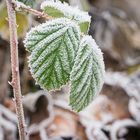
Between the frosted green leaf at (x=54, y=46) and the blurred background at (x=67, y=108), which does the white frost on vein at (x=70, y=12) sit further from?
the blurred background at (x=67, y=108)

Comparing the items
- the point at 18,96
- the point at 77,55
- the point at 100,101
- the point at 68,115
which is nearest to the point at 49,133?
the point at 68,115

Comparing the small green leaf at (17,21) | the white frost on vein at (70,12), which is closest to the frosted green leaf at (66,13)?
the white frost on vein at (70,12)

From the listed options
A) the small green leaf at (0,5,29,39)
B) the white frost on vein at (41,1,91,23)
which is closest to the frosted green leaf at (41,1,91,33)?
the white frost on vein at (41,1,91,23)

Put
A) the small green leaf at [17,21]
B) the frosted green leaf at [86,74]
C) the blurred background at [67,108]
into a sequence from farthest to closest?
the blurred background at [67,108]
the small green leaf at [17,21]
the frosted green leaf at [86,74]

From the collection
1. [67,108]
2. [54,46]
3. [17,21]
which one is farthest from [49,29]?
[67,108]

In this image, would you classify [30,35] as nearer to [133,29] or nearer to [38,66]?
[38,66]
